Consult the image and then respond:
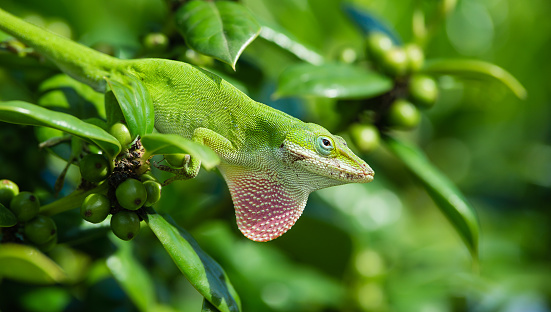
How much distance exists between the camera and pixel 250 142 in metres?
1.80

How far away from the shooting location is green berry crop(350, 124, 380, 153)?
7.72 ft

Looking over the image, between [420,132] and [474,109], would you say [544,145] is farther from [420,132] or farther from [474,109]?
[420,132]

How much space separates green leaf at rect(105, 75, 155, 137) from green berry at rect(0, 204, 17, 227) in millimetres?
413

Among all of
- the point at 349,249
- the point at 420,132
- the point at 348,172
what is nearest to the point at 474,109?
the point at 420,132

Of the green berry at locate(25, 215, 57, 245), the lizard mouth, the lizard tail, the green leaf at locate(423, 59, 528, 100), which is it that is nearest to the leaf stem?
the green berry at locate(25, 215, 57, 245)

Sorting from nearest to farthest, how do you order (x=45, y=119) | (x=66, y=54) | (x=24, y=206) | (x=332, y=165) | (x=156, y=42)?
(x=45, y=119) < (x=24, y=206) < (x=332, y=165) < (x=66, y=54) < (x=156, y=42)

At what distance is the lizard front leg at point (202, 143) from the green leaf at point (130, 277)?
69 cm

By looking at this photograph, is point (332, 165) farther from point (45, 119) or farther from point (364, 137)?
point (45, 119)

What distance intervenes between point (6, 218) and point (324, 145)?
0.99 m

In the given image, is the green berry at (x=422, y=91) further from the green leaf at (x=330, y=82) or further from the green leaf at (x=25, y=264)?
the green leaf at (x=25, y=264)

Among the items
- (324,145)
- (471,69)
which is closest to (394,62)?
(471,69)

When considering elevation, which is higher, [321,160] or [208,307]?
[321,160]

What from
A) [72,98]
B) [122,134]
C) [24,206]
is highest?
[122,134]

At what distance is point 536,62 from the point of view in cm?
450
